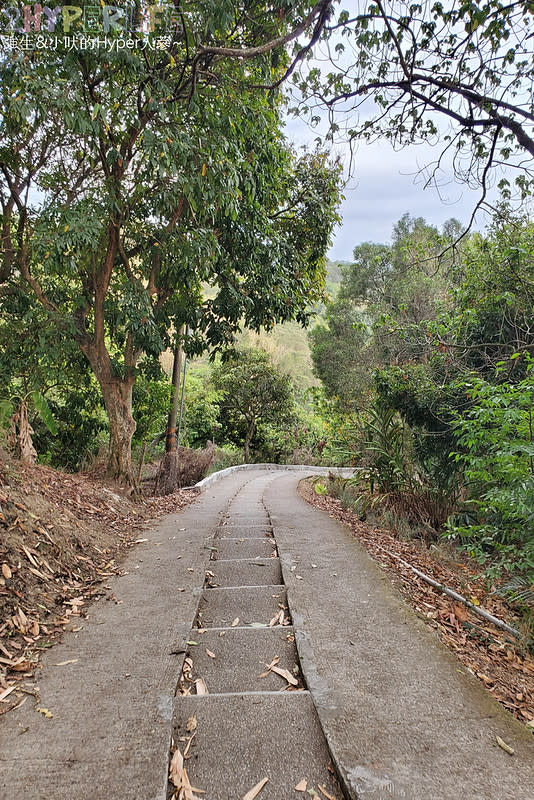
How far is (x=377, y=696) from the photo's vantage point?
2.21 meters

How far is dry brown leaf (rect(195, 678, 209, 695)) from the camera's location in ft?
7.36

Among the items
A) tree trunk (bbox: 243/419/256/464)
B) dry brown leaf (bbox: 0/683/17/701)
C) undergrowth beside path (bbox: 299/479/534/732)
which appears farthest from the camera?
tree trunk (bbox: 243/419/256/464)

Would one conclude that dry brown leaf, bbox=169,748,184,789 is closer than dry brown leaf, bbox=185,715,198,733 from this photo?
Yes

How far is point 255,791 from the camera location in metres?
1.62

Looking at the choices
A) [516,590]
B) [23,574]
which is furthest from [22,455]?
[516,590]

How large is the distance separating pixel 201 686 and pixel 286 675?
1.45 feet

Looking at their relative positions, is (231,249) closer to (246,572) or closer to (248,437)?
(246,572)

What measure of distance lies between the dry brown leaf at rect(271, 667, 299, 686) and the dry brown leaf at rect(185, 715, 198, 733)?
553 mm

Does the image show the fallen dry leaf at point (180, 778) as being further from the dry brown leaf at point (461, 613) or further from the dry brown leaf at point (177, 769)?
the dry brown leaf at point (461, 613)

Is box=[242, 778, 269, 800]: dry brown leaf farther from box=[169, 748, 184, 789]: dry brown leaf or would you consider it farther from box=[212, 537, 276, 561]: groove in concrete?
box=[212, 537, 276, 561]: groove in concrete

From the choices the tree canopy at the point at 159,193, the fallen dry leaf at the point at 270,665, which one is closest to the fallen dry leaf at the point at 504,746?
the fallen dry leaf at the point at 270,665

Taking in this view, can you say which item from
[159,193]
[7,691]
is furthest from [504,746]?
[159,193]

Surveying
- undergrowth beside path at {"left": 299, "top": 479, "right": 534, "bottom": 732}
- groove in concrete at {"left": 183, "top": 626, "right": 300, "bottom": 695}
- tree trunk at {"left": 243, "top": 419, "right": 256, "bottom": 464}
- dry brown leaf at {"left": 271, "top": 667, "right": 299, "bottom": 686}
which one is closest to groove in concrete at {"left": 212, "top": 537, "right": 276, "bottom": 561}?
undergrowth beside path at {"left": 299, "top": 479, "right": 534, "bottom": 732}

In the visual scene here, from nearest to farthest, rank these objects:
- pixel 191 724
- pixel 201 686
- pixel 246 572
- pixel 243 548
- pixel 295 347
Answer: pixel 191 724 < pixel 201 686 < pixel 246 572 < pixel 243 548 < pixel 295 347
